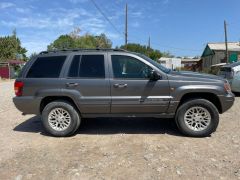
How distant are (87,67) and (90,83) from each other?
40 cm

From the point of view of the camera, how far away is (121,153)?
502 centimetres

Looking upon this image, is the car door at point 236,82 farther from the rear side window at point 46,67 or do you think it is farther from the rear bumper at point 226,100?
the rear side window at point 46,67

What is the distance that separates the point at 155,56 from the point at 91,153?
63.7m

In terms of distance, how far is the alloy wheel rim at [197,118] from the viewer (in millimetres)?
5896

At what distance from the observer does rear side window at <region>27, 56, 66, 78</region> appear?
6.16 m

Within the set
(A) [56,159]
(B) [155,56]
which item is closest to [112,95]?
(A) [56,159]

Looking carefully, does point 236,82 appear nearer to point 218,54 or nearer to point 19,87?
point 19,87

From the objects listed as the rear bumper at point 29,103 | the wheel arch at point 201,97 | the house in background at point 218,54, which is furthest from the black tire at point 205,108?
the house in background at point 218,54

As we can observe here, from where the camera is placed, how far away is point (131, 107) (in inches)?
234

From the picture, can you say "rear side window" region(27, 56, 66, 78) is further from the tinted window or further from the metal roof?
the metal roof

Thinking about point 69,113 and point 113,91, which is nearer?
point 113,91

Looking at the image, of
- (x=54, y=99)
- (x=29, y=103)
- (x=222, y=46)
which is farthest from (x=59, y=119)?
(x=222, y=46)

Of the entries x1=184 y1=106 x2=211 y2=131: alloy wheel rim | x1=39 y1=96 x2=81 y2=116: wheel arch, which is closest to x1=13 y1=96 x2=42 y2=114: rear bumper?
x1=39 y1=96 x2=81 y2=116: wheel arch

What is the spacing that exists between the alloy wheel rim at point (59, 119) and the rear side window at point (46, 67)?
832 mm
